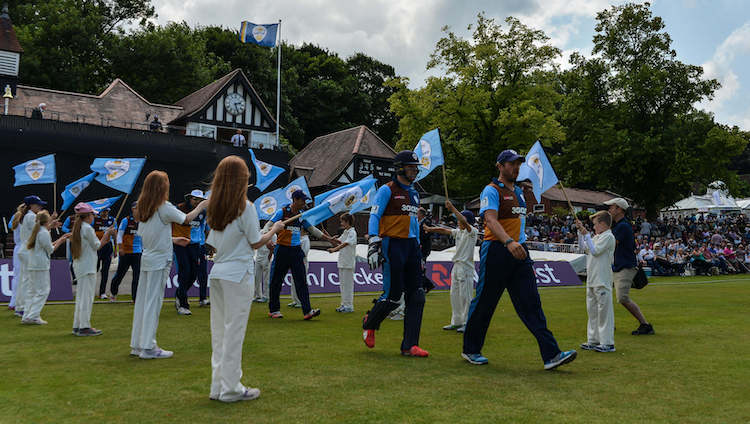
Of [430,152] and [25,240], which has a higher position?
[430,152]

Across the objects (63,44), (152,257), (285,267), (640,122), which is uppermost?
(63,44)

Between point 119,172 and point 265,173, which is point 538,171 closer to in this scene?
point 265,173

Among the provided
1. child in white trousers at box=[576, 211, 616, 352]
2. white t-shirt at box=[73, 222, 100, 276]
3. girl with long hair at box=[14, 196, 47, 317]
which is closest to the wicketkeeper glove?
child in white trousers at box=[576, 211, 616, 352]

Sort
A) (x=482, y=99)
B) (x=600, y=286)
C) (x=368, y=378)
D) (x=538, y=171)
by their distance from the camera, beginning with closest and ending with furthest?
(x=368, y=378)
(x=600, y=286)
(x=538, y=171)
(x=482, y=99)

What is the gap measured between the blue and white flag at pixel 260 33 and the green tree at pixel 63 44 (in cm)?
1463

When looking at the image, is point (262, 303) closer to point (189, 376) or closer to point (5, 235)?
point (189, 376)

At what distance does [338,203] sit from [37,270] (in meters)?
5.23

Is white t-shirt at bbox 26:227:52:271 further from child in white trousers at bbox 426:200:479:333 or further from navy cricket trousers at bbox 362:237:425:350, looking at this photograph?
child in white trousers at bbox 426:200:479:333

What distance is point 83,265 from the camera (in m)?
Result: 8.16

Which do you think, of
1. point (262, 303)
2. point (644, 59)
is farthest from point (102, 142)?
point (644, 59)

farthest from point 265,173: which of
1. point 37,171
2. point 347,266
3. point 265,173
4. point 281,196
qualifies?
point 37,171

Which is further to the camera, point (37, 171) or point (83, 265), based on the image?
point (37, 171)

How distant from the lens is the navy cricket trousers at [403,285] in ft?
22.6

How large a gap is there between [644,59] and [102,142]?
34.8m
